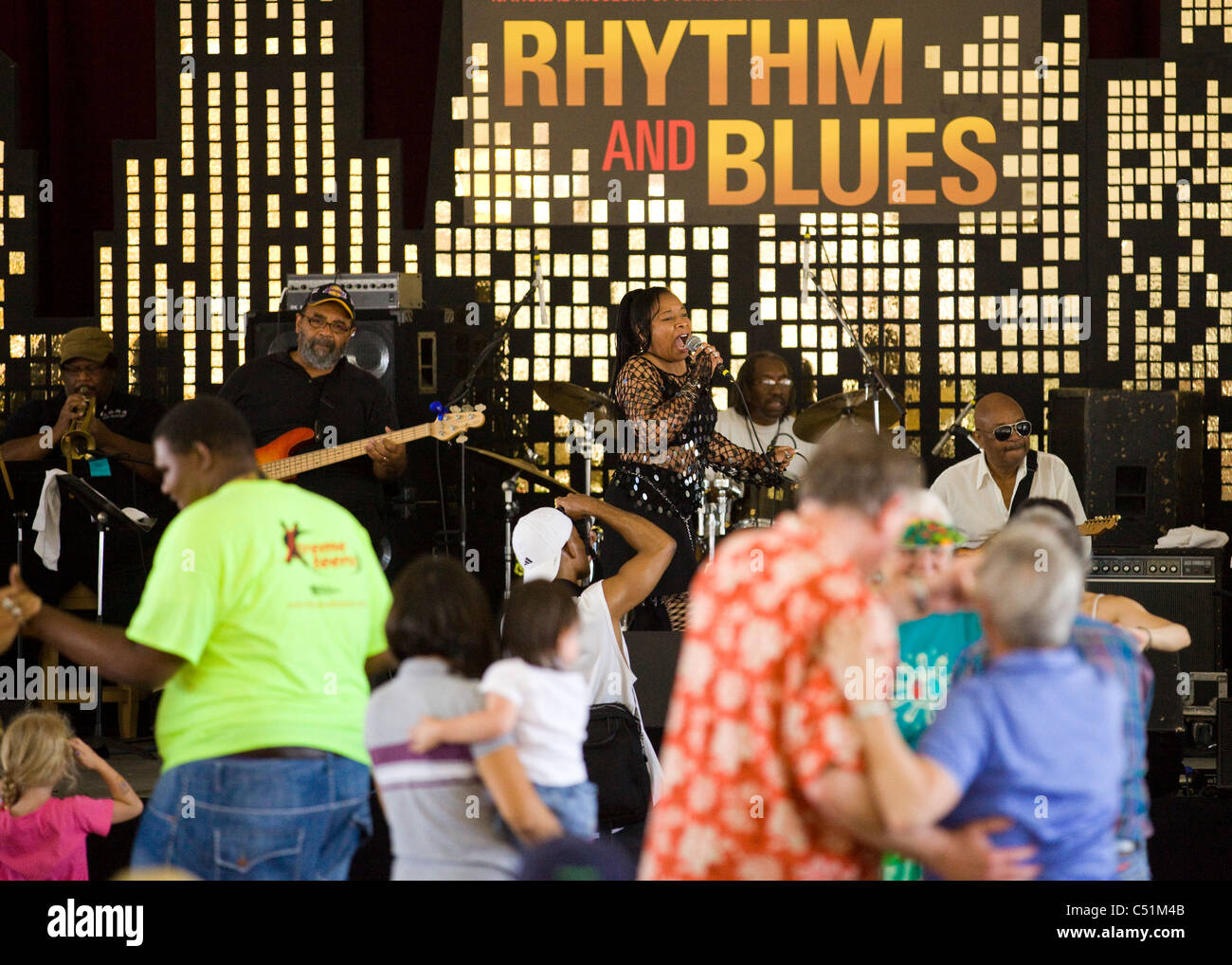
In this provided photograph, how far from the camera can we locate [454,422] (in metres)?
5.76

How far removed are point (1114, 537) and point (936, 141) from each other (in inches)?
103

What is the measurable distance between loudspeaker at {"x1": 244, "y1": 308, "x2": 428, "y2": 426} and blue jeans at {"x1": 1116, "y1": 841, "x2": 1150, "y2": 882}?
191 inches

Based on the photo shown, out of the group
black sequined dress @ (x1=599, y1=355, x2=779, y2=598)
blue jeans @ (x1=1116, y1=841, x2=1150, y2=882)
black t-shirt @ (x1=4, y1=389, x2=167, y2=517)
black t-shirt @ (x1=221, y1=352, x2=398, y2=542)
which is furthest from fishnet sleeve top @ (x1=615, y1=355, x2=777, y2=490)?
blue jeans @ (x1=1116, y1=841, x2=1150, y2=882)

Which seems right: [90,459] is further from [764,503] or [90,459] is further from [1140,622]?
[1140,622]

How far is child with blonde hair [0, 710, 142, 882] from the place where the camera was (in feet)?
12.4

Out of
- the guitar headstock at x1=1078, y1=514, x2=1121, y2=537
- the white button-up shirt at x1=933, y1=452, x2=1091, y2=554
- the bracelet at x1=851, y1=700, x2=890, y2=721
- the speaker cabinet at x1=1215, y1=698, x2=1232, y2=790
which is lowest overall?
the speaker cabinet at x1=1215, y1=698, x2=1232, y2=790

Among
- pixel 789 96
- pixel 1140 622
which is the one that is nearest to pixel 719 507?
pixel 789 96

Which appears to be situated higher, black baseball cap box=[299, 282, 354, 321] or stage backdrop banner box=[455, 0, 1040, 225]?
stage backdrop banner box=[455, 0, 1040, 225]

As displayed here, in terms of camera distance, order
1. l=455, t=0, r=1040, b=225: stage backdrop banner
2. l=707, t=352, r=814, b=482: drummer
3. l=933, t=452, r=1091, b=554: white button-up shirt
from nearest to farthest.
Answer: l=933, t=452, r=1091, b=554: white button-up shirt
l=707, t=352, r=814, b=482: drummer
l=455, t=0, r=1040, b=225: stage backdrop banner

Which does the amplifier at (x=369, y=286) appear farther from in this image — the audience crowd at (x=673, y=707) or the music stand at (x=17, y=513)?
the audience crowd at (x=673, y=707)

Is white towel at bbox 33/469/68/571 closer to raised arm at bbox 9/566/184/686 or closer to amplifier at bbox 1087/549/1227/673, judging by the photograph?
raised arm at bbox 9/566/184/686

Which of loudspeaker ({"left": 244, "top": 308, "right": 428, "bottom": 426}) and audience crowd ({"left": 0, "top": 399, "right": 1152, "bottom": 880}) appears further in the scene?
loudspeaker ({"left": 244, "top": 308, "right": 428, "bottom": 426})

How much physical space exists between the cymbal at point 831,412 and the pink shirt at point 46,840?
12.7ft
